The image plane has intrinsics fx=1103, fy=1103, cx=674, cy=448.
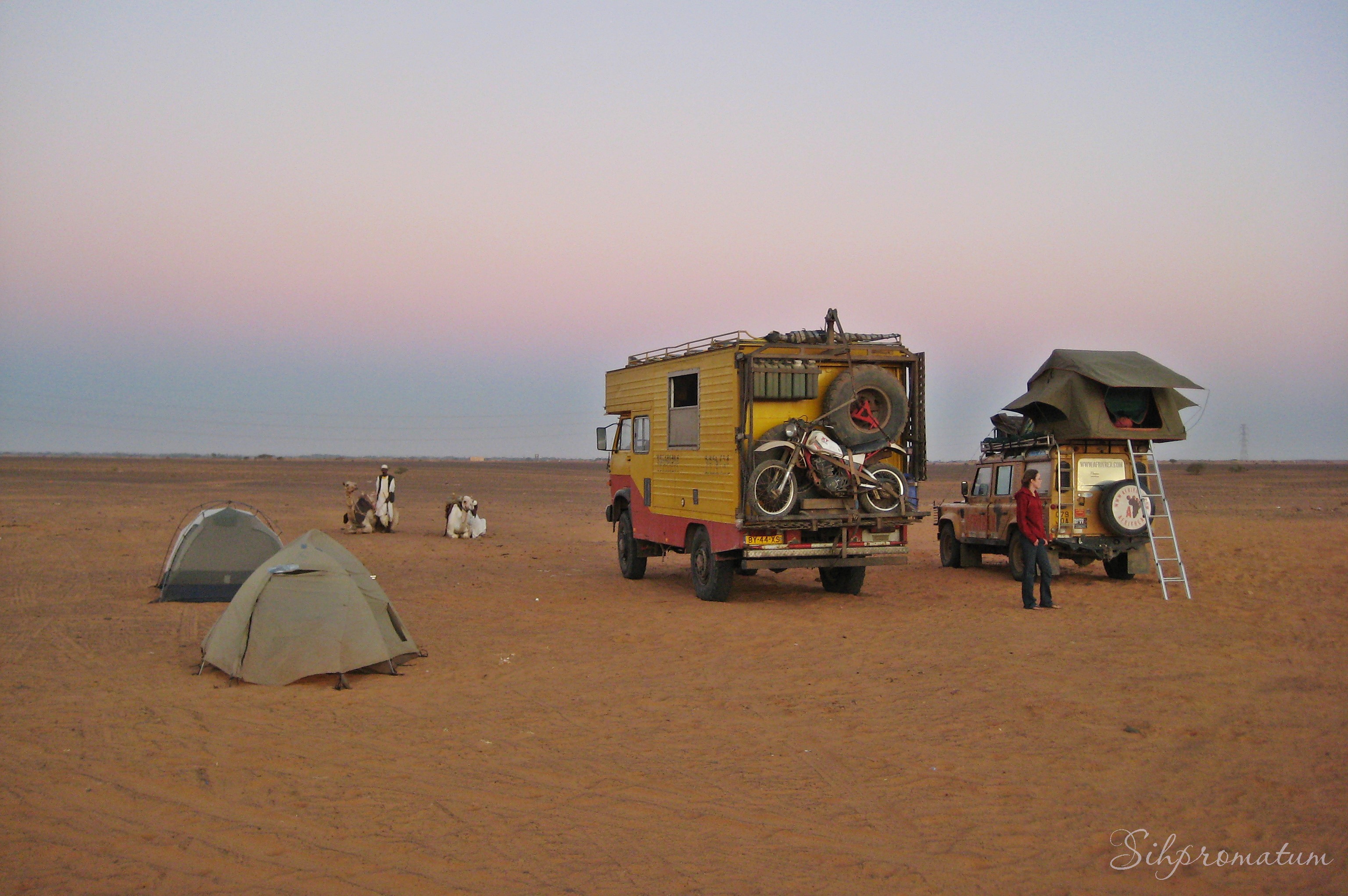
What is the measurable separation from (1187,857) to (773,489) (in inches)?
340

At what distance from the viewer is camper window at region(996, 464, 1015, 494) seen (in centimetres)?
1788

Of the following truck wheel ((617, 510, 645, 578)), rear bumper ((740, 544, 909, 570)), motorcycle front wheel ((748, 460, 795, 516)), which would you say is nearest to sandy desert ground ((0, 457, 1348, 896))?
rear bumper ((740, 544, 909, 570))

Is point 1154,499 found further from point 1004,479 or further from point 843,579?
point 843,579

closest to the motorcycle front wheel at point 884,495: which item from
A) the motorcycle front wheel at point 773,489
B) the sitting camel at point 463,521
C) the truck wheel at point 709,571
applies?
the motorcycle front wheel at point 773,489

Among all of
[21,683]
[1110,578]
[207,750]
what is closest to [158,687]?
[21,683]

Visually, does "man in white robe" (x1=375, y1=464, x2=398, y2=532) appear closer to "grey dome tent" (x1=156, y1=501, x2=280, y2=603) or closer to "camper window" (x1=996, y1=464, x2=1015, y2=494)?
"grey dome tent" (x1=156, y1=501, x2=280, y2=603)

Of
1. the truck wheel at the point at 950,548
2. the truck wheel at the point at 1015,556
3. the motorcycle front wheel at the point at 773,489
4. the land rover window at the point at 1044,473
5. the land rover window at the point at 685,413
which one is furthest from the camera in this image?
the truck wheel at the point at 950,548

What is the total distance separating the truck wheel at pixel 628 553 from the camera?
18.4m

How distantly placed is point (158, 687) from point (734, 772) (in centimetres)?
540

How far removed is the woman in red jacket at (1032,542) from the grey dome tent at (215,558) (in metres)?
9.94

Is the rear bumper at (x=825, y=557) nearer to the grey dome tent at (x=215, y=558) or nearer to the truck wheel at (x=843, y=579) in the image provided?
the truck wheel at (x=843, y=579)

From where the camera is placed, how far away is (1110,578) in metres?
17.9

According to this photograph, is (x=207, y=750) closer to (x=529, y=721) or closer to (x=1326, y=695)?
(x=529, y=721)

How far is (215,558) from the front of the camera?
14.7 meters
